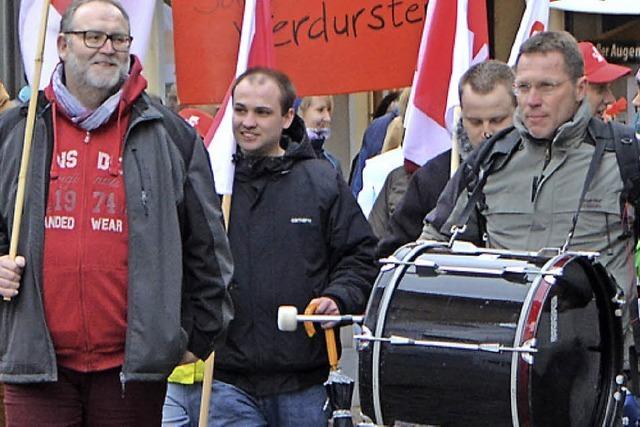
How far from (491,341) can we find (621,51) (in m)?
9.91

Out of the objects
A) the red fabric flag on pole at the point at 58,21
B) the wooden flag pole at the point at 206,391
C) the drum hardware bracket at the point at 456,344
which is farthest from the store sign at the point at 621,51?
the drum hardware bracket at the point at 456,344

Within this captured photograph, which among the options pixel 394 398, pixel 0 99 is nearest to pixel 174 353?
pixel 394 398

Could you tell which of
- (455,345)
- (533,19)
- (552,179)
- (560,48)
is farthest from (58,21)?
(455,345)

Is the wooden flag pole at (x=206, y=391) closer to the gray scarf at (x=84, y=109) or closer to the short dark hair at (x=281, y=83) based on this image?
the short dark hair at (x=281, y=83)

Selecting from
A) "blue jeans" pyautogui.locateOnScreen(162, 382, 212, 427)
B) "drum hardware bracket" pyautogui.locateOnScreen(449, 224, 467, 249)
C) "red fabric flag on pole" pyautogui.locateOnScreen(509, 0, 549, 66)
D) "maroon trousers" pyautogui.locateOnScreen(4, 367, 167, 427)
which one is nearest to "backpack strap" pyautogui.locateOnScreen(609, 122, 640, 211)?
"drum hardware bracket" pyautogui.locateOnScreen(449, 224, 467, 249)

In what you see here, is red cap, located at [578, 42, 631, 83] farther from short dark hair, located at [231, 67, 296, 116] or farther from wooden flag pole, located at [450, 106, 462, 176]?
short dark hair, located at [231, 67, 296, 116]

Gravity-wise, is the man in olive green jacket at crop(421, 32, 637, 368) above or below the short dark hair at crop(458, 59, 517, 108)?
below

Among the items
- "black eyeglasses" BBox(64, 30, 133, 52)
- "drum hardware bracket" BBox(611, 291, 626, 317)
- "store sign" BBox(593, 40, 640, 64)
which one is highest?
"store sign" BBox(593, 40, 640, 64)

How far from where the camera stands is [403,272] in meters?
5.18

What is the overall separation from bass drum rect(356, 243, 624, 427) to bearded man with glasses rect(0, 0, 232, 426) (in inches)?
26.5

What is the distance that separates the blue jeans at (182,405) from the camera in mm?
6719

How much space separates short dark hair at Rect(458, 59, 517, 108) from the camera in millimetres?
6668

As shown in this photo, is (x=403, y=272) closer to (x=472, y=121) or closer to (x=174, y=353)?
(x=174, y=353)

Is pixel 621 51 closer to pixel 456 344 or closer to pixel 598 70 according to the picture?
pixel 598 70
